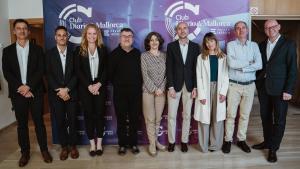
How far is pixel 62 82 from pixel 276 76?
8.17ft

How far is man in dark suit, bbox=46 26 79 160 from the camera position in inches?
131

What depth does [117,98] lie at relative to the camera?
3.46 meters

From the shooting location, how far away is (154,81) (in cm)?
343

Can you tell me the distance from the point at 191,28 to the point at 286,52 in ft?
3.92

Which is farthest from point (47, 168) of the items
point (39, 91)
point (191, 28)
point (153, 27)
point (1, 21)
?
point (1, 21)

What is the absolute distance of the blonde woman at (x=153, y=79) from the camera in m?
3.41

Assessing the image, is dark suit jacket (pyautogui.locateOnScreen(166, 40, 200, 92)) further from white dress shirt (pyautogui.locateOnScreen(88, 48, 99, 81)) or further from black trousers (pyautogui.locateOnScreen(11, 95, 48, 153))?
black trousers (pyautogui.locateOnScreen(11, 95, 48, 153))

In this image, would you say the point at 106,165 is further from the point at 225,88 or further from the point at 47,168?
the point at 225,88

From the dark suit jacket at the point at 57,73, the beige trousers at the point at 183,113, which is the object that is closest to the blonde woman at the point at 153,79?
the beige trousers at the point at 183,113

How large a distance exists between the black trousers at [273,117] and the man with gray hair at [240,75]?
7.6 inches

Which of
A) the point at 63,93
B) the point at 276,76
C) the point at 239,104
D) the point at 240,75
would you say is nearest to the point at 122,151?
the point at 63,93

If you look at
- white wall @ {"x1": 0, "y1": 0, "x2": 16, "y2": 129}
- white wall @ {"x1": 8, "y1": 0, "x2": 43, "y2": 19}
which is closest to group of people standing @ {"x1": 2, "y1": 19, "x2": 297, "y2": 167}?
white wall @ {"x1": 0, "y1": 0, "x2": 16, "y2": 129}

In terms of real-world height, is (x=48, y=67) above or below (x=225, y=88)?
above

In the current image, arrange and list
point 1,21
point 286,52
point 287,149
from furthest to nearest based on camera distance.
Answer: point 1,21 < point 287,149 < point 286,52
